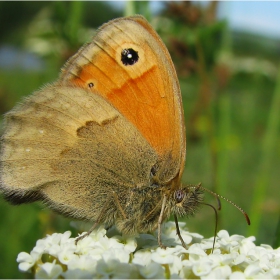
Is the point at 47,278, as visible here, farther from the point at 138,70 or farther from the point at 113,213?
the point at 138,70

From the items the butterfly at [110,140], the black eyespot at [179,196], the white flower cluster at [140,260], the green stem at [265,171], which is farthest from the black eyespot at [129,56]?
the green stem at [265,171]

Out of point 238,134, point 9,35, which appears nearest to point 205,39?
point 238,134

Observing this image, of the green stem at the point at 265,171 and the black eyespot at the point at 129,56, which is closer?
the black eyespot at the point at 129,56

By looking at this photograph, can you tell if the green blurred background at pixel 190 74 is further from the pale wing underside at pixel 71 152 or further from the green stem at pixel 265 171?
the pale wing underside at pixel 71 152

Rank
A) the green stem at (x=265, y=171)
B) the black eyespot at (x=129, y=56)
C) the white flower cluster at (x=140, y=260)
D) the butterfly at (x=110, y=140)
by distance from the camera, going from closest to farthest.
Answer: the white flower cluster at (x=140, y=260), the butterfly at (x=110, y=140), the black eyespot at (x=129, y=56), the green stem at (x=265, y=171)

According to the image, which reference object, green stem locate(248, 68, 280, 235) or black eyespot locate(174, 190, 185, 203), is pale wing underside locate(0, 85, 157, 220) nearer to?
black eyespot locate(174, 190, 185, 203)
